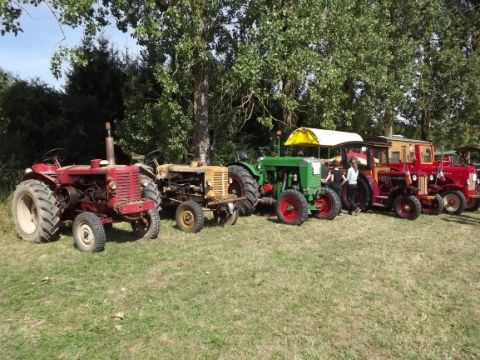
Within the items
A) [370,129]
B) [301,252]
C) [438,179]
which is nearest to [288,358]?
[301,252]

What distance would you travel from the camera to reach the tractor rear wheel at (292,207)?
8805 mm

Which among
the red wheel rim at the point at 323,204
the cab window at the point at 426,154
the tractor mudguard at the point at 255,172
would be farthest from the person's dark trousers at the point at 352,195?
the cab window at the point at 426,154

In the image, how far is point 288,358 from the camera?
137 inches

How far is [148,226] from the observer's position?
725 centimetres

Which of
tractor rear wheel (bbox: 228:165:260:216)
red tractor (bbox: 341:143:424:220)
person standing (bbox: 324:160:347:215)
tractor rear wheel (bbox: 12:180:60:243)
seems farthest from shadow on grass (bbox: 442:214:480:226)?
tractor rear wheel (bbox: 12:180:60:243)

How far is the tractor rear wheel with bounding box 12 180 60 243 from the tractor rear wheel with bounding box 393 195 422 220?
6.96m

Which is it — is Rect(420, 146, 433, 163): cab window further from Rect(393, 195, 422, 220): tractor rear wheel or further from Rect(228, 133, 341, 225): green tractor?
Rect(228, 133, 341, 225): green tractor

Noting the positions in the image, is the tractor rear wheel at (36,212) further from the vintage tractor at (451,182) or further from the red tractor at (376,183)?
the vintage tractor at (451,182)

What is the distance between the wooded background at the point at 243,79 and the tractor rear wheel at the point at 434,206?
428 centimetres

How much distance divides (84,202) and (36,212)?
75 centimetres

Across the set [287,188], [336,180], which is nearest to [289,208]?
[287,188]

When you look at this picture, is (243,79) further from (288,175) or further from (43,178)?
(43,178)

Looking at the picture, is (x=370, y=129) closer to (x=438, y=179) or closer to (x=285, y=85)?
(x=285, y=85)

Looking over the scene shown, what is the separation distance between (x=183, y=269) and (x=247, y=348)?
2.19 metres
